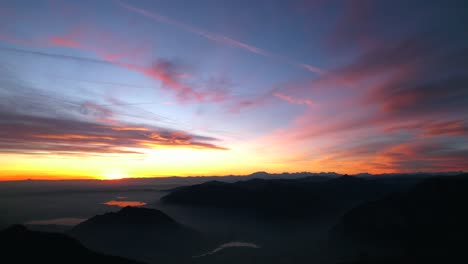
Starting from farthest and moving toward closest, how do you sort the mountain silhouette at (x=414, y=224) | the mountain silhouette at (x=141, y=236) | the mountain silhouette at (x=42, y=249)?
the mountain silhouette at (x=141, y=236), the mountain silhouette at (x=414, y=224), the mountain silhouette at (x=42, y=249)

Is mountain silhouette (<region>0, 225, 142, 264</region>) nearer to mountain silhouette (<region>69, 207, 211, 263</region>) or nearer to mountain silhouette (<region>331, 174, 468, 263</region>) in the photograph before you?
mountain silhouette (<region>69, 207, 211, 263</region>)

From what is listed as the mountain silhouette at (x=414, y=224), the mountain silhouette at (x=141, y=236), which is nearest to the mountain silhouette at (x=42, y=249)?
the mountain silhouette at (x=141, y=236)

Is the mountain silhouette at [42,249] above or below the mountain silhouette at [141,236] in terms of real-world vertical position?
above

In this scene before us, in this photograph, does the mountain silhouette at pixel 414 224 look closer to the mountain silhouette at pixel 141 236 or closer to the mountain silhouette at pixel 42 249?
the mountain silhouette at pixel 141 236

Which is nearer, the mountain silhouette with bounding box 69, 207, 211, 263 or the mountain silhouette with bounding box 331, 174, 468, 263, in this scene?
the mountain silhouette with bounding box 331, 174, 468, 263

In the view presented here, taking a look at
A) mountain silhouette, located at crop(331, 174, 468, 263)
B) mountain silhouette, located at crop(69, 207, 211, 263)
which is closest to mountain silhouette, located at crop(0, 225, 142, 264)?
mountain silhouette, located at crop(69, 207, 211, 263)

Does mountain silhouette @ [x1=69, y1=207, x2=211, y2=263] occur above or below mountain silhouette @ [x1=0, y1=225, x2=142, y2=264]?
below

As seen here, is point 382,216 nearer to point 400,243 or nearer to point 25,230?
point 400,243
